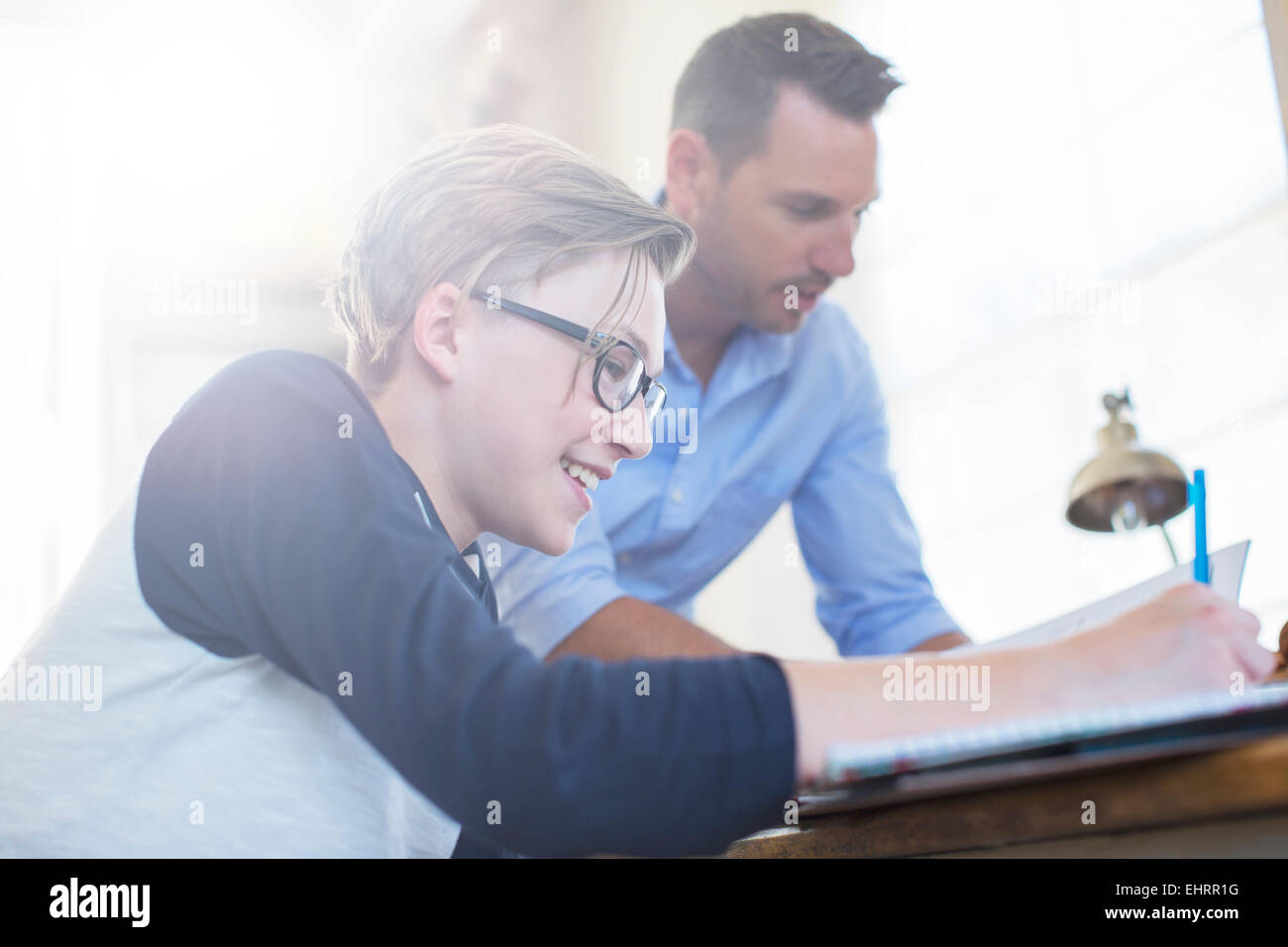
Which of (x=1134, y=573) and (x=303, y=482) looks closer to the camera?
(x=303, y=482)

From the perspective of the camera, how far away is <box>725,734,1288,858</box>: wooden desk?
1.35ft

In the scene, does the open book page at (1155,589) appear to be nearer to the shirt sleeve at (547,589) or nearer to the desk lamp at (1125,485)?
the desk lamp at (1125,485)

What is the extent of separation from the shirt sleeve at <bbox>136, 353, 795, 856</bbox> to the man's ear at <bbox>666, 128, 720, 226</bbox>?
3.45 ft

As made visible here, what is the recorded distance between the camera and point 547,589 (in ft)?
4.03

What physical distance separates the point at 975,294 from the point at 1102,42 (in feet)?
1.78

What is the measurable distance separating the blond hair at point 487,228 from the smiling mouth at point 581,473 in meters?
0.09

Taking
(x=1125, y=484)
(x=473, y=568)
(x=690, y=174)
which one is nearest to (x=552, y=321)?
(x=473, y=568)

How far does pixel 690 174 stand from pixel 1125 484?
0.76 meters

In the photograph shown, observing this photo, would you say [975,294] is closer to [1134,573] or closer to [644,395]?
[1134,573]

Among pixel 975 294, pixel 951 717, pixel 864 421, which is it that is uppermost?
pixel 975 294

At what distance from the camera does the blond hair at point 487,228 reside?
2.74ft

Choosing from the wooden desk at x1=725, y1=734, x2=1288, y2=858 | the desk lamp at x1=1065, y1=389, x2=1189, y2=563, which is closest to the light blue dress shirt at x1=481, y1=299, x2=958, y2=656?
the desk lamp at x1=1065, y1=389, x2=1189, y2=563

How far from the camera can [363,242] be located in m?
0.94
